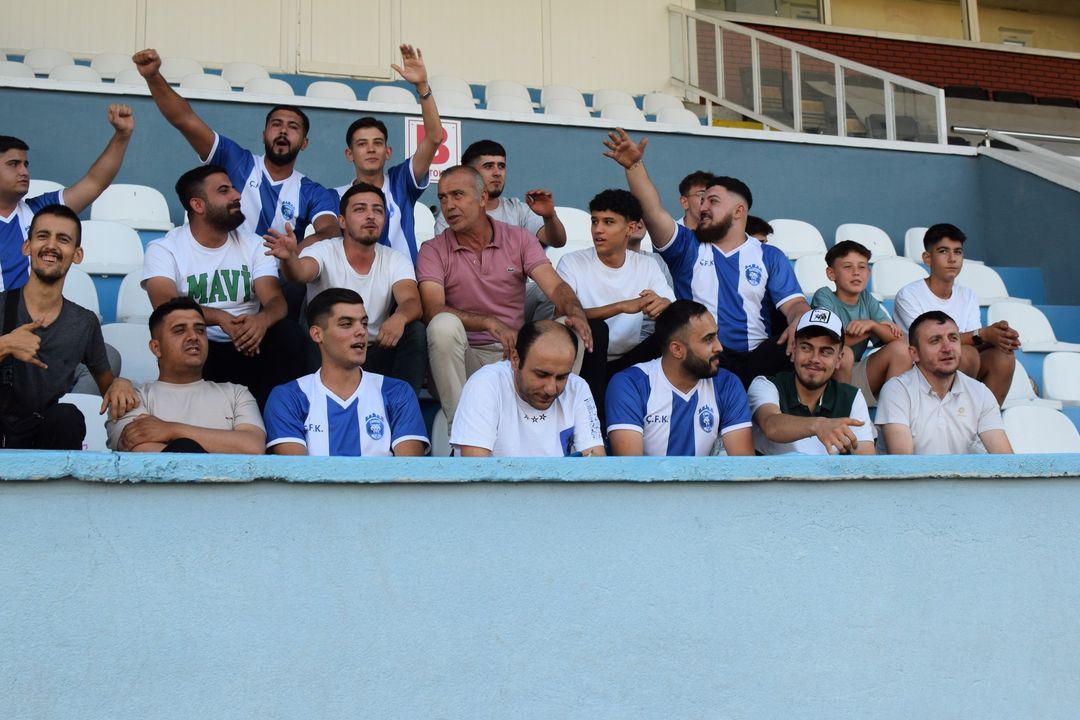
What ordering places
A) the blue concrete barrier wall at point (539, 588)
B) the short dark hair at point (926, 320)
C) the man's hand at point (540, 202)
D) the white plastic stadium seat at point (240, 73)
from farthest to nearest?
the white plastic stadium seat at point (240, 73)
the man's hand at point (540, 202)
the short dark hair at point (926, 320)
the blue concrete barrier wall at point (539, 588)

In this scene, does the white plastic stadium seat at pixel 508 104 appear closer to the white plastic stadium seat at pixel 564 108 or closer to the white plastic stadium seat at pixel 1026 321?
the white plastic stadium seat at pixel 564 108

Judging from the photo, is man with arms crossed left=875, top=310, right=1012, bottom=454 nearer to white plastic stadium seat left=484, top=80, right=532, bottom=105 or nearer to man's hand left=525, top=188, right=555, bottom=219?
man's hand left=525, top=188, right=555, bottom=219

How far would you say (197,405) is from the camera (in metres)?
3.19

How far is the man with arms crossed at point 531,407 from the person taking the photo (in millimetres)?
3111

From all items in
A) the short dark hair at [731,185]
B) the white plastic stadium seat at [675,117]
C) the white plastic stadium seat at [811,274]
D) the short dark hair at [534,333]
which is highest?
the white plastic stadium seat at [675,117]

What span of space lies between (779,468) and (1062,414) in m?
2.76

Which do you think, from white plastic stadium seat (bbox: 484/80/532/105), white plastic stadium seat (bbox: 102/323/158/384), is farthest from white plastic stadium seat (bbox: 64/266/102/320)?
white plastic stadium seat (bbox: 484/80/532/105)

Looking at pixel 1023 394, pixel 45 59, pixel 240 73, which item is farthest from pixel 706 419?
pixel 45 59

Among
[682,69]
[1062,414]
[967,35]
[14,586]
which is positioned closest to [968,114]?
[967,35]

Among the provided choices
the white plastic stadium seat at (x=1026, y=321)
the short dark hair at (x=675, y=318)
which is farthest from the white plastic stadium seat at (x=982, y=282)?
the short dark hair at (x=675, y=318)

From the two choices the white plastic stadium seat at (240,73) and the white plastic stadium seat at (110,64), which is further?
the white plastic stadium seat at (240,73)

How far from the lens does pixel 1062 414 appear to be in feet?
14.4

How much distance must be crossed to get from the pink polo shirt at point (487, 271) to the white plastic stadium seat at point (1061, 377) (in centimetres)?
247

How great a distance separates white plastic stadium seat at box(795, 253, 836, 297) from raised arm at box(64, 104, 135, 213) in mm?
3109
